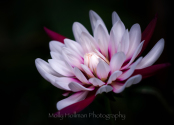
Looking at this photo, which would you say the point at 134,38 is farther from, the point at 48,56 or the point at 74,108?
the point at 48,56

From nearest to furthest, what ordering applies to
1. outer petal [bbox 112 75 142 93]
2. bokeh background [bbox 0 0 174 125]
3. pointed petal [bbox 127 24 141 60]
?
outer petal [bbox 112 75 142 93] < pointed petal [bbox 127 24 141 60] < bokeh background [bbox 0 0 174 125]

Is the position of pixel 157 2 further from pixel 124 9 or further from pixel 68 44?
pixel 68 44

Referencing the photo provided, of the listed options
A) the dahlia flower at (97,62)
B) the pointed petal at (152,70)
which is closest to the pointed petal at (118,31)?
the dahlia flower at (97,62)

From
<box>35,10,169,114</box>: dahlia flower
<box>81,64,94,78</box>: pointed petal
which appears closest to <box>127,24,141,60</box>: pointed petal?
<box>35,10,169,114</box>: dahlia flower

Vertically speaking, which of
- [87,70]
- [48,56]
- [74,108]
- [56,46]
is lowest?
[74,108]

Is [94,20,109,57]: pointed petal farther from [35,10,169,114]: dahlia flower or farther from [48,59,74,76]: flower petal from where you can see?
[48,59,74,76]: flower petal

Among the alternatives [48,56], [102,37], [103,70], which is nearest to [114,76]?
[103,70]
